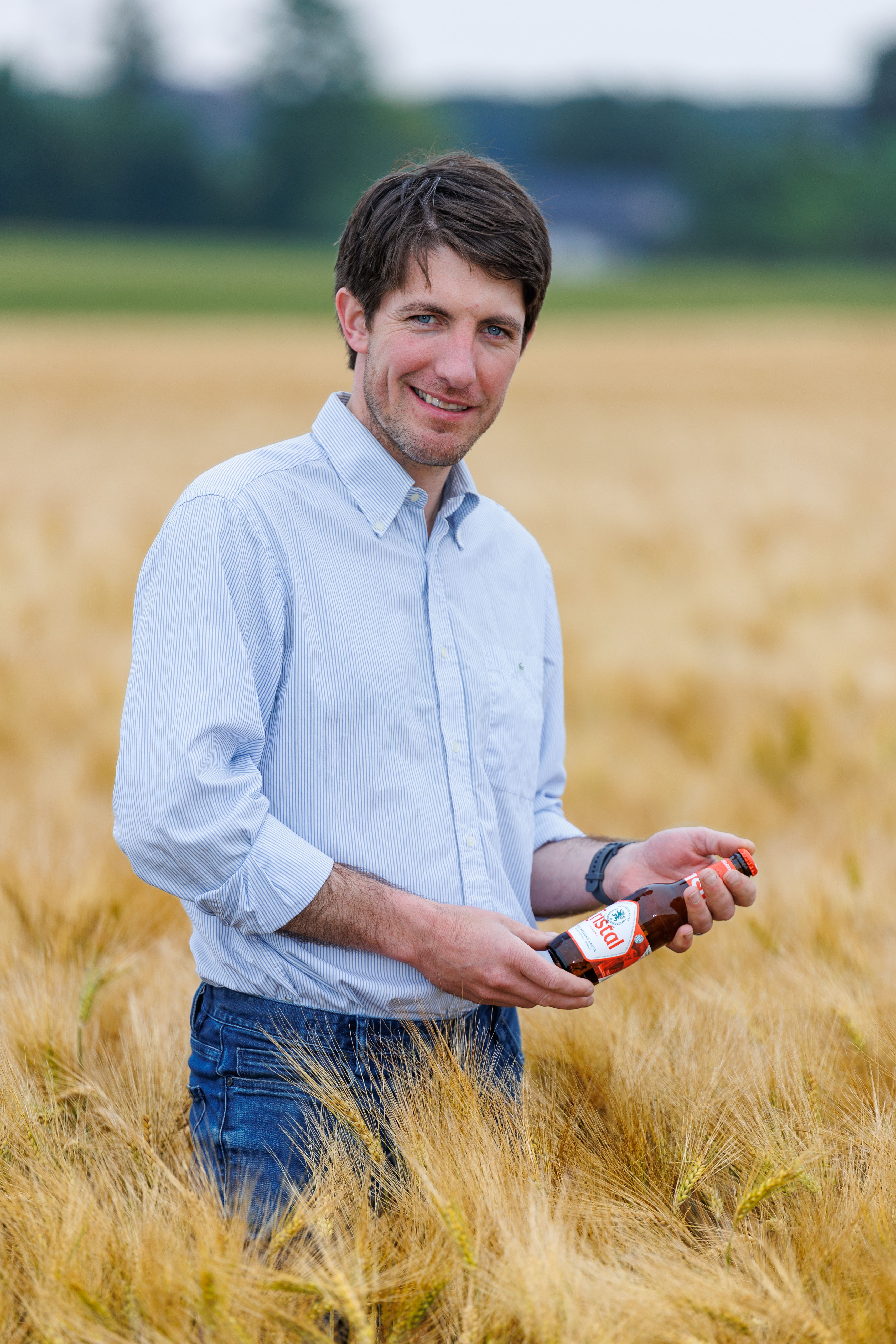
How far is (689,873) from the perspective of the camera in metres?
2.22

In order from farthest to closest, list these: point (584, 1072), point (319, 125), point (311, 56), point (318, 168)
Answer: point (311, 56) < point (319, 125) < point (318, 168) < point (584, 1072)

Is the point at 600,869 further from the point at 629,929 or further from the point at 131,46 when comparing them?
the point at 131,46

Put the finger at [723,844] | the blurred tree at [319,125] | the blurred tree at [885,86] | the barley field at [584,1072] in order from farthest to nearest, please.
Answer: the blurred tree at [885,86]
the blurred tree at [319,125]
the finger at [723,844]
the barley field at [584,1072]

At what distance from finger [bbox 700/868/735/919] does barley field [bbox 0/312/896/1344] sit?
11.5 inches

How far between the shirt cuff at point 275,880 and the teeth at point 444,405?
721 millimetres

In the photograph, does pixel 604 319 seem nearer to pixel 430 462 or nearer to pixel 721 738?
pixel 721 738

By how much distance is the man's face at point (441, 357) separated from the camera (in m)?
2.06

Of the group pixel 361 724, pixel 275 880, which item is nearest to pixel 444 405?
pixel 361 724

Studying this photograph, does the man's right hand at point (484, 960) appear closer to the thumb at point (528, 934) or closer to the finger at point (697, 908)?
the thumb at point (528, 934)

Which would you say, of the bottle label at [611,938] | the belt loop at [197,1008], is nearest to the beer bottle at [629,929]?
the bottle label at [611,938]

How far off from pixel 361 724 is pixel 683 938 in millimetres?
620

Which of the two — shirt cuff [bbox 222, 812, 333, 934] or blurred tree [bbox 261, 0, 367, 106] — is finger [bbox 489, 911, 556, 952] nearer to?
shirt cuff [bbox 222, 812, 333, 934]

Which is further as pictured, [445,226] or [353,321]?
[353,321]

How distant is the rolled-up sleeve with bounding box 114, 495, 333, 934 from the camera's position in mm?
1822
